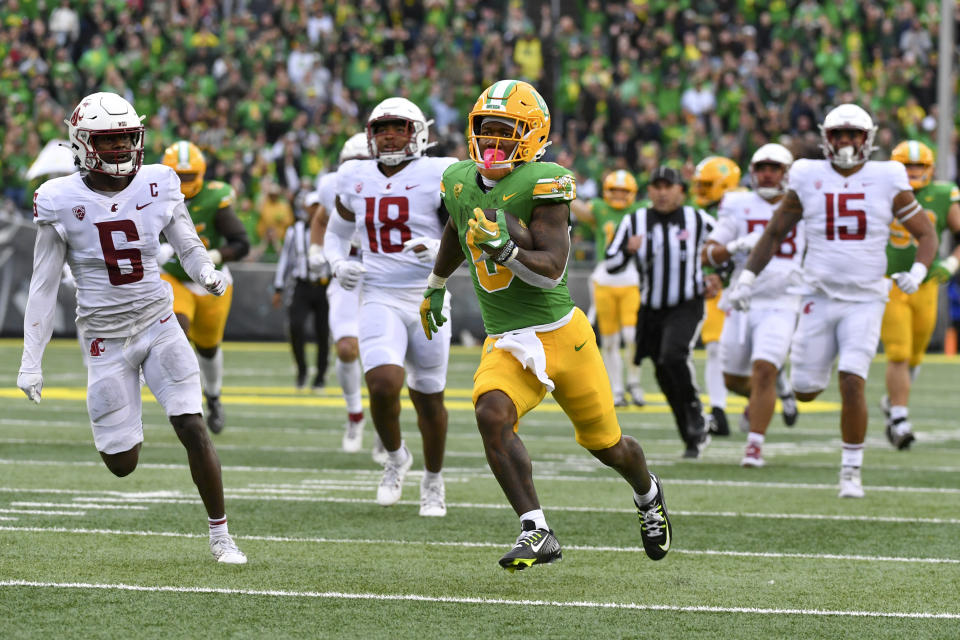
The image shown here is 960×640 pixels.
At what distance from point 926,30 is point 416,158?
601 inches

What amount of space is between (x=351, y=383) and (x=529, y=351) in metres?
4.70

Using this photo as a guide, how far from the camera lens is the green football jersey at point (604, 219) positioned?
44.5ft

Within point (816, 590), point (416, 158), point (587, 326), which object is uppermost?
point (416, 158)

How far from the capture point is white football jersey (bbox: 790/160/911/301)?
25.9 ft

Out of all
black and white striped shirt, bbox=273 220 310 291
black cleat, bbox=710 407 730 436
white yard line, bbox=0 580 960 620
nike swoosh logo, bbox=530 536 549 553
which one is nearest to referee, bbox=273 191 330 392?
black and white striped shirt, bbox=273 220 310 291

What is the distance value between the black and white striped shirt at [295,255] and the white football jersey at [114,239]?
8.00m

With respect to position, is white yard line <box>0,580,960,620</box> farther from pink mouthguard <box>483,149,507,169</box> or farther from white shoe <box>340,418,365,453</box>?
white shoe <box>340,418,365,453</box>

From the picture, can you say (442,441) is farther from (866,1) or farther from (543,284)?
(866,1)

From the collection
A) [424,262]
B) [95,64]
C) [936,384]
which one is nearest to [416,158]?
[424,262]

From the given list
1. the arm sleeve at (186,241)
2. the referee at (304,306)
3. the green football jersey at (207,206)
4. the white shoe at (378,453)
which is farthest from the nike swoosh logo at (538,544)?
the referee at (304,306)

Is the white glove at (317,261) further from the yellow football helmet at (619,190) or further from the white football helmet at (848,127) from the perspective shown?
the yellow football helmet at (619,190)

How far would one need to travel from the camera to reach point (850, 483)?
789 centimetres

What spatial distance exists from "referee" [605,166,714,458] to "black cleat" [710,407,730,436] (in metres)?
1.05

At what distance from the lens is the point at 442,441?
7.22 meters
